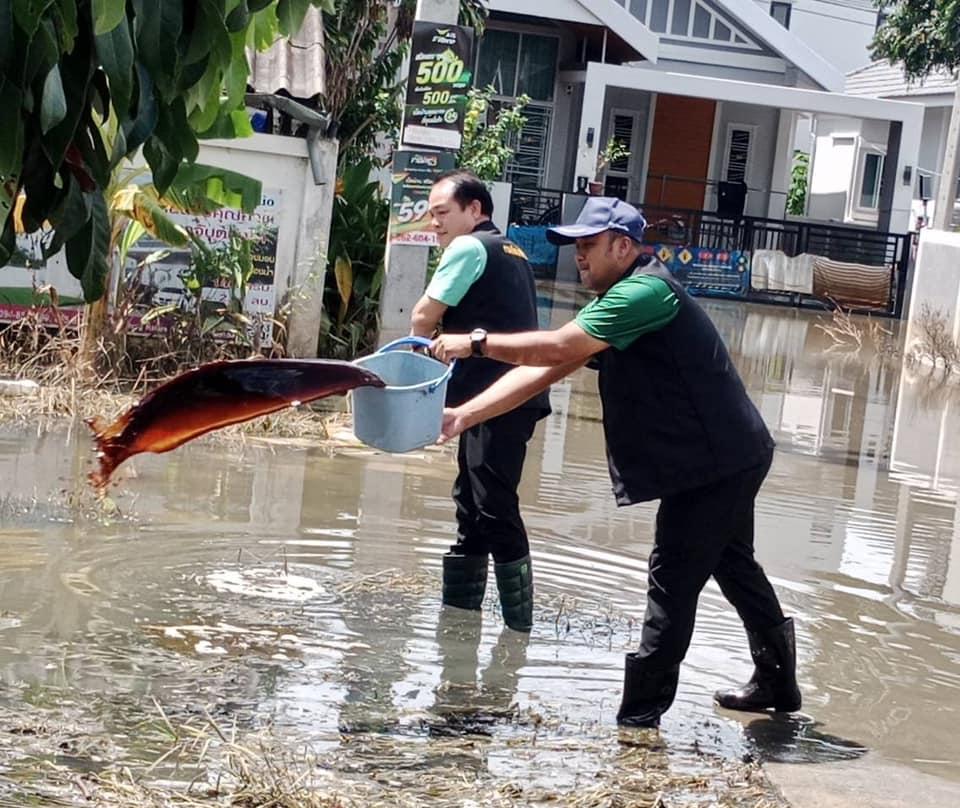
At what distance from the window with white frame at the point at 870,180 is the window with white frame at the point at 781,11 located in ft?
20.4

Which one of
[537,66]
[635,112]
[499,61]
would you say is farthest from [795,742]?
[635,112]

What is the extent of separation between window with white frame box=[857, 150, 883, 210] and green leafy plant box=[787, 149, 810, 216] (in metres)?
1.70

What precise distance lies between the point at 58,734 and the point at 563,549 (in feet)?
13.0

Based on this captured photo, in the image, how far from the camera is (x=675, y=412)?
18.6ft

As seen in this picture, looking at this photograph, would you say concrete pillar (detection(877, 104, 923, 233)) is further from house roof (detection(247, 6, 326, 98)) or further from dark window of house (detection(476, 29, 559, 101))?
house roof (detection(247, 6, 326, 98))

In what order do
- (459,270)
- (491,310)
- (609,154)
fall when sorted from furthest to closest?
(609,154)
(491,310)
(459,270)

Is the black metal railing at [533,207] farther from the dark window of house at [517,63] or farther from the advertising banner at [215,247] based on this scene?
the advertising banner at [215,247]

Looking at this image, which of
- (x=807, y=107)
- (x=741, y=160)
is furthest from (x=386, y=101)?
(x=741, y=160)

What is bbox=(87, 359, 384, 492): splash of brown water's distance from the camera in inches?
210

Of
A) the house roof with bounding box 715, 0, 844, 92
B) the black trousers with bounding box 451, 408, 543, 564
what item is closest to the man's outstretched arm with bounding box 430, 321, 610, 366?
the black trousers with bounding box 451, 408, 543, 564

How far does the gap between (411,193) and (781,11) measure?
3283cm

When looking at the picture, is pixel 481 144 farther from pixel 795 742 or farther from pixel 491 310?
pixel 795 742

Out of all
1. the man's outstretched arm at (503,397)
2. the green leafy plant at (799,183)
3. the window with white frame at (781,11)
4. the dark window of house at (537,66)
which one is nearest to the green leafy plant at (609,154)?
the dark window of house at (537,66)

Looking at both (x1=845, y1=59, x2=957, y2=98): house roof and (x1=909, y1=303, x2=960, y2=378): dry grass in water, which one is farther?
(x1=845, y1=59, x2=957, y2=98): house roof
